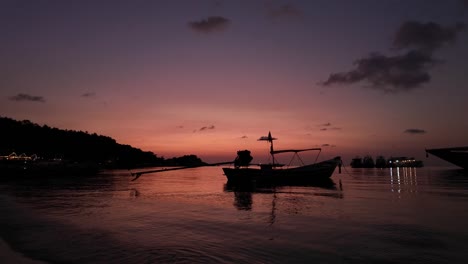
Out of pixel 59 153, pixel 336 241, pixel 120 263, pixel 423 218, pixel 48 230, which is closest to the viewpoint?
pixel 120 263

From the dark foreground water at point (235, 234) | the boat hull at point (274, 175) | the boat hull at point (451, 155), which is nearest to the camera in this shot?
the dark foreground water at point (235, 234)

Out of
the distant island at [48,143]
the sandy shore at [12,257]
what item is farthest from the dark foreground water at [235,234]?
the distant island at [48,143]

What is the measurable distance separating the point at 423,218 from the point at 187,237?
53.0 ft

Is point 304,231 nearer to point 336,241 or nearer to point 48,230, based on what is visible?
point 336,241

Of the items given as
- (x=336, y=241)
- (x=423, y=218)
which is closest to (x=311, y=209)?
(x=423, y=218)

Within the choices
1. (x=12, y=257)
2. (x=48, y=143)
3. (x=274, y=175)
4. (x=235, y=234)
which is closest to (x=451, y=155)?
(x=274, y=175)

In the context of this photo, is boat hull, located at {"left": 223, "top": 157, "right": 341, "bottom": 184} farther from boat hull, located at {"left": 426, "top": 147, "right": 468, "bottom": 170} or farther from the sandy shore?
boat hull, located at {"left": 426, "top": 147, "right": 468, "bottom": 170}

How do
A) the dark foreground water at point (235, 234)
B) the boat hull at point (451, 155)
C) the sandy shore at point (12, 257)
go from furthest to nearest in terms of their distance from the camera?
the boat hull at point (451, 155), the dark foreground water at point (235, 234), the sandy shore at point (12, 257)

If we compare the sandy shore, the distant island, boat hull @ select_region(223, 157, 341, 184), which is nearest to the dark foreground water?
the sandy shore

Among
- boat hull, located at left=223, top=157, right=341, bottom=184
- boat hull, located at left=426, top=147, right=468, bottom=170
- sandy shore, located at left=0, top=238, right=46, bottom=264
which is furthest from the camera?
boat hull, located at left=426, top=147, right=468, bottom=170

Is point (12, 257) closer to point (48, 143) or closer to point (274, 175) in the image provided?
point (274, 175)

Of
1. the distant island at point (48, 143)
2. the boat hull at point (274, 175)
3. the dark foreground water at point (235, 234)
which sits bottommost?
the dark foreground water at point (235, 234)

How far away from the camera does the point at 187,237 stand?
16516 mm

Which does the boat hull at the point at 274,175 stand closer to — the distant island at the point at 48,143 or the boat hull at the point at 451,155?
the distant island at the point at 48,143
